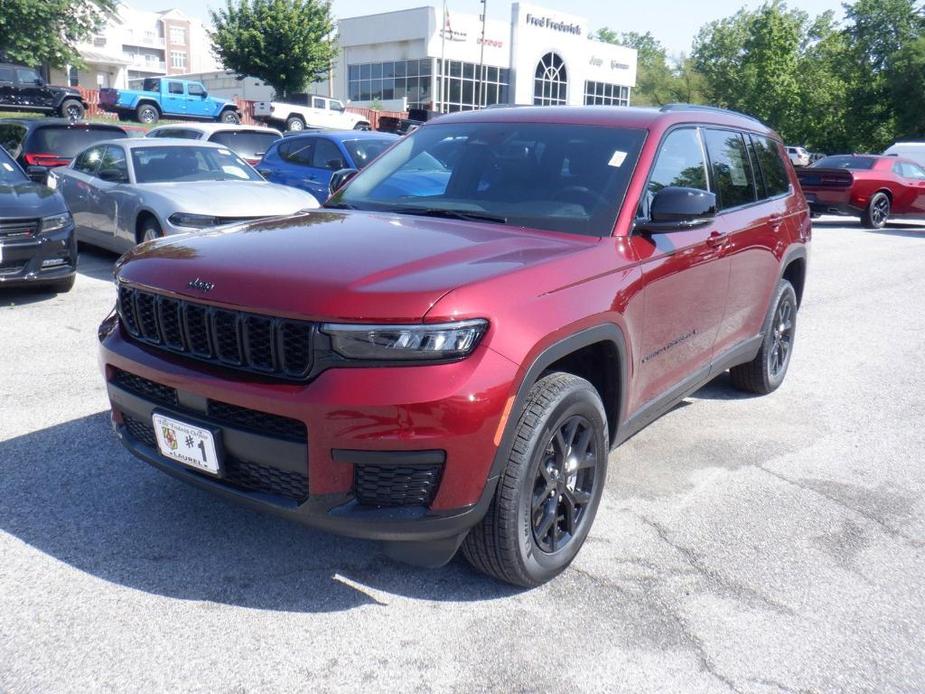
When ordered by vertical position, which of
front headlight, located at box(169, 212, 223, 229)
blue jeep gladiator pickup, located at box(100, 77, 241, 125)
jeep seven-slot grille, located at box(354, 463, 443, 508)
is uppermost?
blue jeep gladiator pickup, located at box(100, 77, 241, 125)

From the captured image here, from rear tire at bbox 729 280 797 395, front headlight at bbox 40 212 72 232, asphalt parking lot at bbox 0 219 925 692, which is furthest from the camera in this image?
front headlight at bbox 40 212 72 232

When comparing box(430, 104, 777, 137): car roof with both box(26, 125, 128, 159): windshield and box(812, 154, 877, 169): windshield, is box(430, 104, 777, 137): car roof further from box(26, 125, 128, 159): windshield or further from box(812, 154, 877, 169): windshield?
box(812, 154, 877, 169): windshield

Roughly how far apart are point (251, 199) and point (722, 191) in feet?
18.9

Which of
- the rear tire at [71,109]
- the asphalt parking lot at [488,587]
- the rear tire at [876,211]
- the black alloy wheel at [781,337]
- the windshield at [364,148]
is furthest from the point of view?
the rear tire at [71,109]

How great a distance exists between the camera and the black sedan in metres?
7.45

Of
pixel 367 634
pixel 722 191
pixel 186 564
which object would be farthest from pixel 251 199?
pixel 367 634

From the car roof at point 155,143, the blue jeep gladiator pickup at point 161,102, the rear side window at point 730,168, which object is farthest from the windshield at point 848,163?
the blue jeep gladiator pickup at point 161,102

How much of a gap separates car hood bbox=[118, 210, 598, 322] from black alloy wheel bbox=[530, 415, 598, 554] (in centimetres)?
68

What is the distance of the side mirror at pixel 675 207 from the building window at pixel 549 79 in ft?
188

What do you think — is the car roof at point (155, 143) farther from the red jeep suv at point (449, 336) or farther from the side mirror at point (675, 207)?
the side mirror at point (675, 207)

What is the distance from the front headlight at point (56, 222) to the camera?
7703 mm

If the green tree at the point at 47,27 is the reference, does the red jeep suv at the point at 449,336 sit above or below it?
below

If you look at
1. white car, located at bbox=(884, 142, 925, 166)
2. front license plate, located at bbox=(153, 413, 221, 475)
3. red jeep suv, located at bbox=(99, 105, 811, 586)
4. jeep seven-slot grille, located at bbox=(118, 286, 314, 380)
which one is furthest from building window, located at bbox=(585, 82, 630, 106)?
front license plate, located at bbox=(153, 413, 221, 475)

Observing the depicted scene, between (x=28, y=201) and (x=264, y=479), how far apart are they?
608 cm
